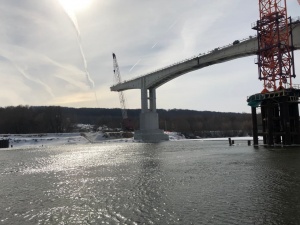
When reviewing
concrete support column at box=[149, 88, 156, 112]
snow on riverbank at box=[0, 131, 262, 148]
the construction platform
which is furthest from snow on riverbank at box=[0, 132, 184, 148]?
the construction platform

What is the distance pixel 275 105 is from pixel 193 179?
3164 centimetres

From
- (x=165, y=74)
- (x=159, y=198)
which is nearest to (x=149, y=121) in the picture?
(x=165, y=74)

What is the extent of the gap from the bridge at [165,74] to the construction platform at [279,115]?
31.3 feet

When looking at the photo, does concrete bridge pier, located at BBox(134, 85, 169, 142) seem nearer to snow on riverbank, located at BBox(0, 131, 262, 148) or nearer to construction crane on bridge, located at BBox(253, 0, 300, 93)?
snow on riverbank, located at BBox(0, 131, 262, 148)

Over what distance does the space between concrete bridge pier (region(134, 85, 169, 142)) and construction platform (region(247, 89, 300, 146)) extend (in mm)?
39385

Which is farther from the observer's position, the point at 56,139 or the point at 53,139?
the point at 56,139

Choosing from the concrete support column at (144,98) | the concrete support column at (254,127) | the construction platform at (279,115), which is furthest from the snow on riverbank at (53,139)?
the construction platform at (279,115)

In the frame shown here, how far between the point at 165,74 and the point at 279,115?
35.6 m

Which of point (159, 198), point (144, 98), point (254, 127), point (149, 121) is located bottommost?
point (159, 198)

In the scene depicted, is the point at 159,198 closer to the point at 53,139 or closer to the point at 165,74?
the point at 165,74

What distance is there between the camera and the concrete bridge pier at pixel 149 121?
284 feet

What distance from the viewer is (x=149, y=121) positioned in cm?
8688

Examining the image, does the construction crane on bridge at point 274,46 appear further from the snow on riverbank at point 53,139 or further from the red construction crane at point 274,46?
the snow on riverbank at point 53,139

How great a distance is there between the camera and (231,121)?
612ft
